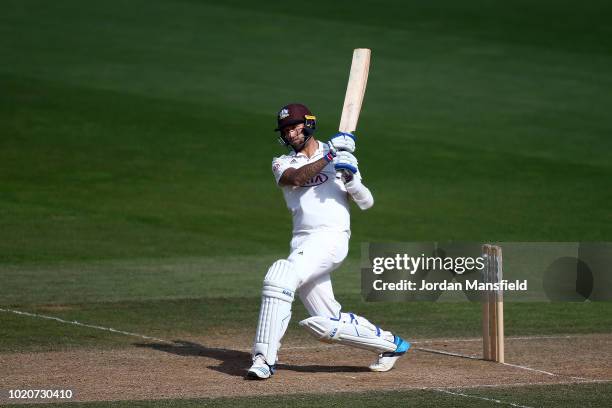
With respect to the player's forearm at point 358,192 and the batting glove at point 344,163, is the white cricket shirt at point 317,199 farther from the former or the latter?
the batting glove at point 344,163

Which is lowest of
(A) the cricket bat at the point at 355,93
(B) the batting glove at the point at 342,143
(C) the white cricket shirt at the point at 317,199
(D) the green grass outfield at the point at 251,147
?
(C) the white cricket shirt at the point at 317,199

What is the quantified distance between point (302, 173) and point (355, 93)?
1.24 metres

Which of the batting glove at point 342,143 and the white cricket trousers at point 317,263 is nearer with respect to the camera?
the white cricket trousers at point 317,263

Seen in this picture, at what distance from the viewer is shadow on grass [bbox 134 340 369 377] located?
974 cm

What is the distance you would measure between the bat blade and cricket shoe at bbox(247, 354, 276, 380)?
2113mm

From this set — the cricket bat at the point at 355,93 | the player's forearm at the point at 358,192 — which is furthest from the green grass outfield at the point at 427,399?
the cricket bat at the point at 355,93

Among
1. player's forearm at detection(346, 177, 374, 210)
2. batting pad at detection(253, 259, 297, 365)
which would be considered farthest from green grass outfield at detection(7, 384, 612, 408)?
player's forearm at detection(346, 177, 374, 210)

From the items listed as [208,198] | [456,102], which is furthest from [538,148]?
[208,198]

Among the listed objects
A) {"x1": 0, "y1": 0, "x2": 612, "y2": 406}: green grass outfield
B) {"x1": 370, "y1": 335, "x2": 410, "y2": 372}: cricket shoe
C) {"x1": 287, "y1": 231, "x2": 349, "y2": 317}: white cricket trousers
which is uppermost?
{"x1": 0, "y1": 0, "x2": 612, "y2": 406}: green grass outfield

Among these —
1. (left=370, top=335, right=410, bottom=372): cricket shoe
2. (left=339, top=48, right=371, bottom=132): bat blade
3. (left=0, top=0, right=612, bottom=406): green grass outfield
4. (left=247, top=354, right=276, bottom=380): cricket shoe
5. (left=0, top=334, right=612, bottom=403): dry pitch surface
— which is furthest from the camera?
(left=0, top=0, right=612, bottom=406): green grass outfield

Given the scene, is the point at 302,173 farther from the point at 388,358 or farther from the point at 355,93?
the point at 388,358

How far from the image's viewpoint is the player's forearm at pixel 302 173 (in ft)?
30.8

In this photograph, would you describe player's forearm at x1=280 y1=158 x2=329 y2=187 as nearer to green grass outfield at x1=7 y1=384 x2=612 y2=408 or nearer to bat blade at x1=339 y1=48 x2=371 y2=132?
bat blade at x1=339 y1=48 x2=371 y2=132

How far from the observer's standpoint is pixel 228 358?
33.8 feet
